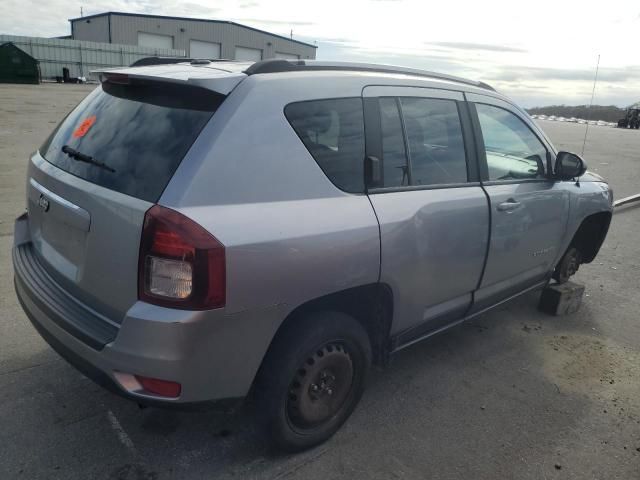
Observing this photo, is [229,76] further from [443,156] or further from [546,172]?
[546,172]

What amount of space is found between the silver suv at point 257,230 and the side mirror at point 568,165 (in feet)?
3.21

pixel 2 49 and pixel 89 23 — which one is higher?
pixel 89 23

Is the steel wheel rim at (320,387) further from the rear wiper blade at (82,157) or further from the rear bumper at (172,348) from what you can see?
the rear wiper blade at (82,157)

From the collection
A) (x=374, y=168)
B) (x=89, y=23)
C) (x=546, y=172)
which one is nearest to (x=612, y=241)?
(x=546, y=172)

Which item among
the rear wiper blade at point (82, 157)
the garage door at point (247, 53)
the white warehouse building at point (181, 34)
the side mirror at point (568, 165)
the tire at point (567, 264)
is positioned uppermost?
the white warehouse building at point (181, 34)

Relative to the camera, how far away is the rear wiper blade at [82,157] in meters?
2.40

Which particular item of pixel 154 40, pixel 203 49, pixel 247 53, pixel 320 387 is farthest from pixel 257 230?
pixel 247 53

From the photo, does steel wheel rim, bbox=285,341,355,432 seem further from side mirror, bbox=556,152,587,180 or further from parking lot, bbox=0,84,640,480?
side mirror, bbox=556,152,587,180

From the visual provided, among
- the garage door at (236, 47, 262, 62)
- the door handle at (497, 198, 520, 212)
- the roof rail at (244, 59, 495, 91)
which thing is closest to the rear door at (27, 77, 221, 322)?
the roof rail at (244, 59, 495, 91)

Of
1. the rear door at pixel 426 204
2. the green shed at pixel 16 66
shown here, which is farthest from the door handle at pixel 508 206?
the green shed at pixel 16 66

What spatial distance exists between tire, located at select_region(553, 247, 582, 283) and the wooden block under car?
0.36 ft

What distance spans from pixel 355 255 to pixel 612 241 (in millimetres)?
5861

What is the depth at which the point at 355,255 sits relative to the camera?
2549 millimetres

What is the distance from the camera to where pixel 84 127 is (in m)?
2.71
